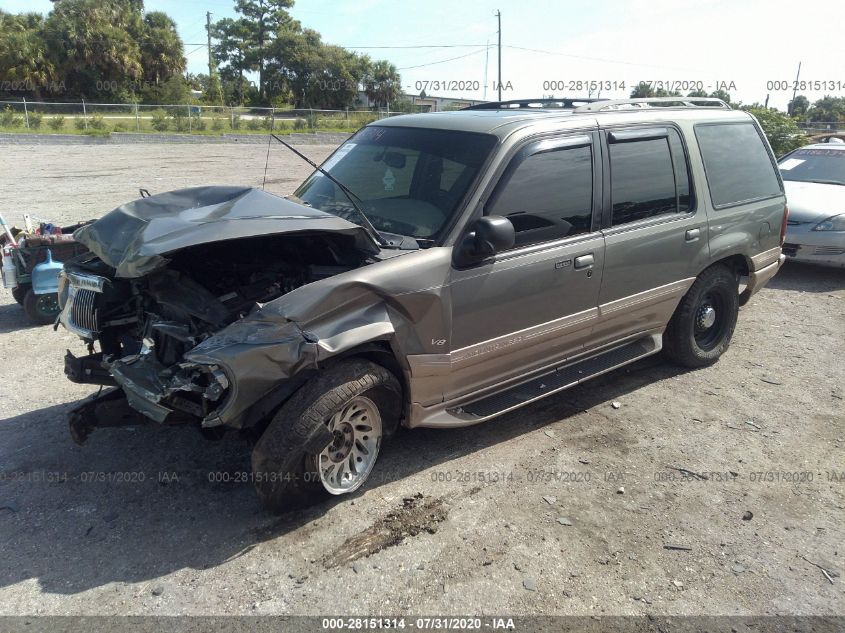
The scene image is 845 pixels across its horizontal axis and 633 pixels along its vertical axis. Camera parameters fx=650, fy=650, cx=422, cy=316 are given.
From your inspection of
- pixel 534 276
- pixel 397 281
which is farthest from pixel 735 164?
pixel 397 281

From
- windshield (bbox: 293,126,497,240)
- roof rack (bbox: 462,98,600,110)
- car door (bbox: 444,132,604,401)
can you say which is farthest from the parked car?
windshield (bbox: 293,126,497,240)

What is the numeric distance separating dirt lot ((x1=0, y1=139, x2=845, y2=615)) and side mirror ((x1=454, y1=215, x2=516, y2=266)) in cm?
132

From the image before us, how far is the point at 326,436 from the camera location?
3.34 meters

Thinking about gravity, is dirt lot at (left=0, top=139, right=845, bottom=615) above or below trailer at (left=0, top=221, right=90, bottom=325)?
below

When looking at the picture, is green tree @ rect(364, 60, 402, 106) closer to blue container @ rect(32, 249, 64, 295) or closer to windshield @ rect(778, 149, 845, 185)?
windshield @ rect(778, 149, 845, 185)

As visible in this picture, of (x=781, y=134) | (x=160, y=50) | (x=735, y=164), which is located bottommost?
(x=735, y=164)

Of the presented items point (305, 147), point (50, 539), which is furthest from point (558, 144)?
point (305, 147)

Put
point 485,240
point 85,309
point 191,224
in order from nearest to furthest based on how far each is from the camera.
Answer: point 191,224
point 485,240
point 85,309

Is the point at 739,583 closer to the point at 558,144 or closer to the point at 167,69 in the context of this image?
the point at 558,144

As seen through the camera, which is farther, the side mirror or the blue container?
the blue container

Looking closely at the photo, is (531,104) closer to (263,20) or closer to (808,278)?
(808,278)

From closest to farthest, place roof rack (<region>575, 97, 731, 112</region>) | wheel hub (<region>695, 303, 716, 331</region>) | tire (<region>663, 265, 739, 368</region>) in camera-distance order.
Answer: roof rack (<region>575, 97, 731, 112</region>), tire (<region>663, 265, 739, 368</region>), wheel hub (<region>695, 303, 716, 331</region>)

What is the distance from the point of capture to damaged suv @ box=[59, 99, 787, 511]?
3.26 m

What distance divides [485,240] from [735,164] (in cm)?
304
